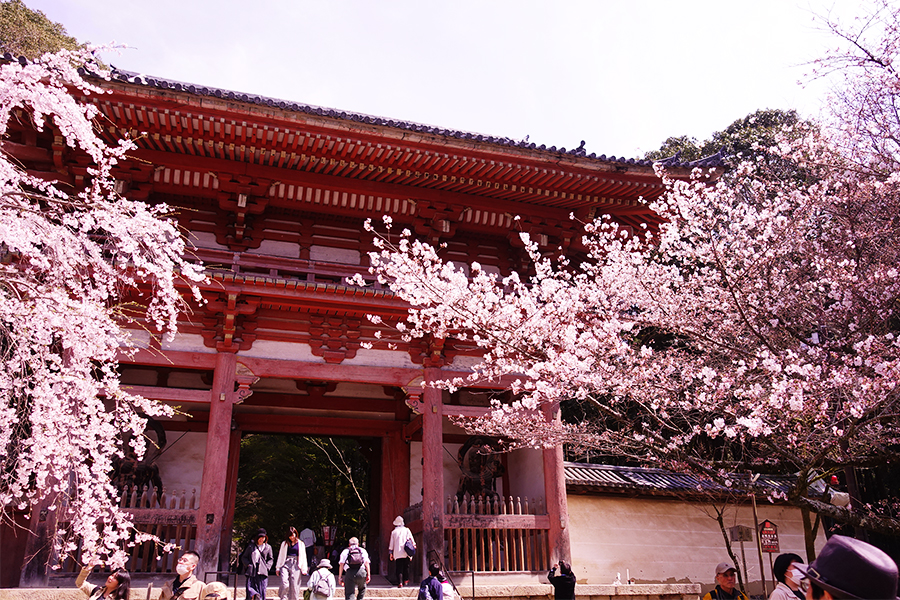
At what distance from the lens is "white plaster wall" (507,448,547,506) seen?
10832 mm

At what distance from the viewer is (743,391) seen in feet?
23.1

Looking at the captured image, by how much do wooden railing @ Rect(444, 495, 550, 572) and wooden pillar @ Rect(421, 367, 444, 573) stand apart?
19 centimetres

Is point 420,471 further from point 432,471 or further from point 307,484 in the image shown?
point 307,484

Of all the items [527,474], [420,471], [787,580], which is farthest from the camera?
[420,471]

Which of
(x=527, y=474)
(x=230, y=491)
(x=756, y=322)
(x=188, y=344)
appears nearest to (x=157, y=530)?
(x=188, y=344)

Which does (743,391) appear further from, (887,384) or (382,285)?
(382,285)

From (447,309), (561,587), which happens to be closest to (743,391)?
(561,587)

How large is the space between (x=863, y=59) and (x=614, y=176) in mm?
4267

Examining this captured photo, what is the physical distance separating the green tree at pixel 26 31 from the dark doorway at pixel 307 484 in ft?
48.1

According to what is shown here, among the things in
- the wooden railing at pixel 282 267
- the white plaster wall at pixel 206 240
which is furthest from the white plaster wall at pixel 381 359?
the white plaster wall at pixel 206 240

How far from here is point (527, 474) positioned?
1143cm

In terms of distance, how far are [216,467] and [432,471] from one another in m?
3.15

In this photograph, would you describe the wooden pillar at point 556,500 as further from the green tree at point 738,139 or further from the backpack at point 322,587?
Answer: the green tree at point 738,139

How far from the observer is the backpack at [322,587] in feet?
25.2
